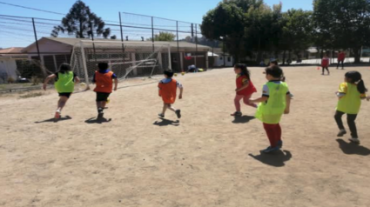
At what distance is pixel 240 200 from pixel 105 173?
182cm

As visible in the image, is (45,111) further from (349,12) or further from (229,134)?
(349,12)

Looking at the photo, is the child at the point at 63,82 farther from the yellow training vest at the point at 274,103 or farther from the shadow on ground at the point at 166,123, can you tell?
the yellow training vest at the point at 274,103

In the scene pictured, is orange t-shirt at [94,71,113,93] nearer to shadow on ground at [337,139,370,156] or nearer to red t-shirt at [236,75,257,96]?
red t-shirt at [236,75,257,96]

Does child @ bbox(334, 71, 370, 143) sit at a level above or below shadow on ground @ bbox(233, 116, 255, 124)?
above

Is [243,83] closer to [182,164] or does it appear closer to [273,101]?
[273,101]

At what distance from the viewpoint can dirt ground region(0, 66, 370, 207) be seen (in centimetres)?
279

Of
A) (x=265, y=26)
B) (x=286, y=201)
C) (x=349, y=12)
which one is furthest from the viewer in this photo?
(x=265, y=26)

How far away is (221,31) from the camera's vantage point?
36.5m

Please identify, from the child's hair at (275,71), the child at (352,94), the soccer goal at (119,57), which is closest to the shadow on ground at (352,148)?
the child at (352,94)

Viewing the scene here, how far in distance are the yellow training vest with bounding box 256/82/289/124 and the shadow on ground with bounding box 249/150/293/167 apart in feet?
1.69

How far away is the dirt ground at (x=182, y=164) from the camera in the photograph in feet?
9.16

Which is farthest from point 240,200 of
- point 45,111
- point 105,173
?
point 45,111

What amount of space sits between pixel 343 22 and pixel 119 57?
84.9 ft

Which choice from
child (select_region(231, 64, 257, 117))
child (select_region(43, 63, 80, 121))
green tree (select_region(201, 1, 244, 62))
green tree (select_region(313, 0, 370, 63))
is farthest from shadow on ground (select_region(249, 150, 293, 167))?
green tree (select_region(201, 1, 244, 62))
